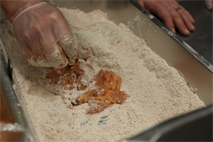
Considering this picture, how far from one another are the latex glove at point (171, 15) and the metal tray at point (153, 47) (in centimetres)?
19

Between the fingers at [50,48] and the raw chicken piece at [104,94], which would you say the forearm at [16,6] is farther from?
the raw chicken piece at [104,94]

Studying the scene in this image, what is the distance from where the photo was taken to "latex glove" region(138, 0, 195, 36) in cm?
122

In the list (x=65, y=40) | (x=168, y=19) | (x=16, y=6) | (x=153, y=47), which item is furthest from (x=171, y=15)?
(x=16, y=6)

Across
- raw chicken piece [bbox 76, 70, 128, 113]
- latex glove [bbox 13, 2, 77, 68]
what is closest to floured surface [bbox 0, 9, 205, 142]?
raw chicken piece [bbox 76, 70, 128, 113]

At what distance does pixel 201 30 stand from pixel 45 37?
997 mm

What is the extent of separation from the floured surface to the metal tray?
0.12 feet

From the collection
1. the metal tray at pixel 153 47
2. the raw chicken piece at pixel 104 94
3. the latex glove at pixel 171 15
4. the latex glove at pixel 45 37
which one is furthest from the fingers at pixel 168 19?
the latex glove at pixel 45 37

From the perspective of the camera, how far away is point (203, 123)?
0.41 metres

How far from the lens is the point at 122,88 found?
92 centimetres

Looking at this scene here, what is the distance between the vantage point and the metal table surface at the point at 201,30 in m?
1.16

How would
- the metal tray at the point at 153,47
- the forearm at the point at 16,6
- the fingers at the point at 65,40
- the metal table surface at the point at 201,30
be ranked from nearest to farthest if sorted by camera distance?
the metal tray at the point at 153,47
the fingers at the point at 65,40
the forearm at the point at 16,6
the metal table surface at the point at 201,30

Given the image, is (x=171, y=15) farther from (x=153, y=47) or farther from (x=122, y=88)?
(x=122, y=88)

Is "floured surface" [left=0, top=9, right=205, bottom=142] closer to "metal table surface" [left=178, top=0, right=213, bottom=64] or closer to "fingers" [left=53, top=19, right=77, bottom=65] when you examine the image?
"fingers" [left=53, top=19, right=77, bottom=65]

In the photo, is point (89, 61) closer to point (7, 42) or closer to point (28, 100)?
point (28, 100)
